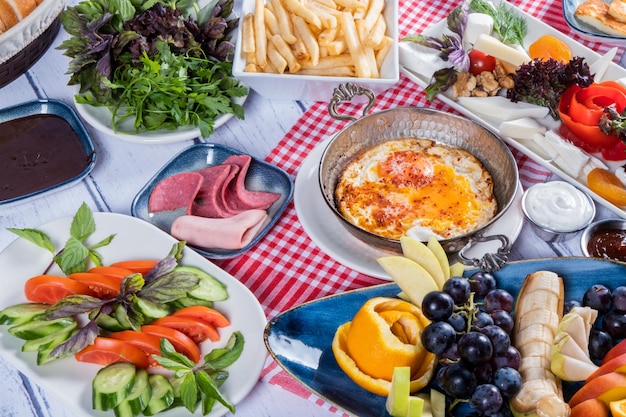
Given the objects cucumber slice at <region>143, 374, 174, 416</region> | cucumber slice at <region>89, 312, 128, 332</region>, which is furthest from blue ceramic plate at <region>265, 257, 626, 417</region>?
cucumber slice at <region>89, 312, 128, 332</region>

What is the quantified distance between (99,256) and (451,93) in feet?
4.39

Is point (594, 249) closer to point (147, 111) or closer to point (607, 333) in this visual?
point (607, 333)

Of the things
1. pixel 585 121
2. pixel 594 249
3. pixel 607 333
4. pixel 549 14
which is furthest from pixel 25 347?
pixel 549 14

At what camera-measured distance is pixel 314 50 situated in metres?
2.42

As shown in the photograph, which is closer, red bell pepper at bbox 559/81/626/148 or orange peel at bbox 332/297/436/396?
orange peel at bbox 332/297/436/396

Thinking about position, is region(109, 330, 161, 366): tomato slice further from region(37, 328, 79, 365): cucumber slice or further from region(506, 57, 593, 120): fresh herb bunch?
region(506, 57, 593, 120): fresh herb bunch

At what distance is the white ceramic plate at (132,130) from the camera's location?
2361 millimetres

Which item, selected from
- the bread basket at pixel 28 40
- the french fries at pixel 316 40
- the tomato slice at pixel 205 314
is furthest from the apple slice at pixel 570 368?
the bread basket at pixel 28 40

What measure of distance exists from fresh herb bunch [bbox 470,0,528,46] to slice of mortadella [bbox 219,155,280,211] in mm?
1121

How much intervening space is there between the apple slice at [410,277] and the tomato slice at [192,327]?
493 millimetres

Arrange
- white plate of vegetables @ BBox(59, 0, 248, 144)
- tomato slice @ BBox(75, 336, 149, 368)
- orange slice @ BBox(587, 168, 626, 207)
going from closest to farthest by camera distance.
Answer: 1. tomato slice @ BBox(75, 336, 149, 368)
2. orange slice @ BBox(587, 168, 626, 207)
3. white plate of vegetables @ BBox(59, 0, 248, 144)

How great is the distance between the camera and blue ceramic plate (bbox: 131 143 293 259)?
2111 millimetres

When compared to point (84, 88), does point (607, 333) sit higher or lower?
lower

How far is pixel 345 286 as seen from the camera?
203 cm
